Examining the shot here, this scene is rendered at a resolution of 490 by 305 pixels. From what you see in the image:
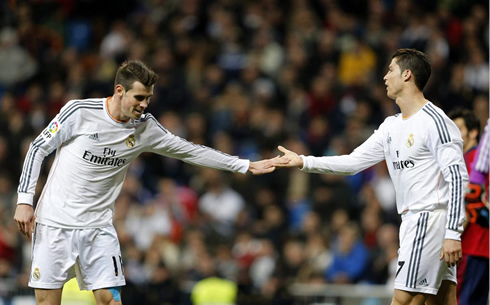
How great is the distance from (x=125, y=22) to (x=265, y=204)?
631 centimetres

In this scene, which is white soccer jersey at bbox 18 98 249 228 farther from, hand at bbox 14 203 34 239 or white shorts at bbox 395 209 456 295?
white shorts at bbox 395 209 456 295

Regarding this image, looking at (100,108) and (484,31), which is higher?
(484,31)

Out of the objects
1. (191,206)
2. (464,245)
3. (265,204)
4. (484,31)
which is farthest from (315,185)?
(464,245)

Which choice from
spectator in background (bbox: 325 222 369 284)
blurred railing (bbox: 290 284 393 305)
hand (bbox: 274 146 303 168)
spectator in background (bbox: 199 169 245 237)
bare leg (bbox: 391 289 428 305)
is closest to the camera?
bare leg (bbox: 391 289 428 305)

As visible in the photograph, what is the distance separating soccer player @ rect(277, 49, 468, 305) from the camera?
5.62 meters

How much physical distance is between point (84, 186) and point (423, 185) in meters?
2.64

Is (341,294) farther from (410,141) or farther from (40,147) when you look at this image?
(40,147)

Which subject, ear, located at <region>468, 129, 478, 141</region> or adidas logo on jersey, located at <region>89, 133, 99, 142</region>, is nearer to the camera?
adidas logo on jersey, located at <region>89, 133, 99, 142</region>

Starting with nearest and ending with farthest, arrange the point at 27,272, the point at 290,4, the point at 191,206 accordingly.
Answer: the point at 27,272, the point at 191,206, the point at 290,4

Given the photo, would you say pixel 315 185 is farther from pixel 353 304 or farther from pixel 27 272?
pixel 27 272

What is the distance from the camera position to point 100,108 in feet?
20.7

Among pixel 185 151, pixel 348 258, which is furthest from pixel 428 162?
pixel 348 258

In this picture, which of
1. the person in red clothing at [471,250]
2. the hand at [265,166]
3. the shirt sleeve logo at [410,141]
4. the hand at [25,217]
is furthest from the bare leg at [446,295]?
the hand at [25,217]

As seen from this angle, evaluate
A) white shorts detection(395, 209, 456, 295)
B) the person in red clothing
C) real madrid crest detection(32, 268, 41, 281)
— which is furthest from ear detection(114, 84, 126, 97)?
the person in red clothing
